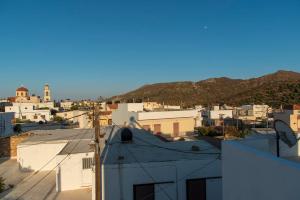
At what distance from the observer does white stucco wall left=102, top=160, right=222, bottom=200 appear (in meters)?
10.6

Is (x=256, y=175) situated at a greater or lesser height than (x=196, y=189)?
greater

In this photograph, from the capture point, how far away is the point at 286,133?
5.12 metres

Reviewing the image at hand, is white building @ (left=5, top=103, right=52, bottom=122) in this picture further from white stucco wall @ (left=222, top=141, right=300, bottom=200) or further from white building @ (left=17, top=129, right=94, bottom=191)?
white stucco wall @ (left=222, top=141, right=300, bottom=200)

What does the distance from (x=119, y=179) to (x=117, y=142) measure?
4.34m

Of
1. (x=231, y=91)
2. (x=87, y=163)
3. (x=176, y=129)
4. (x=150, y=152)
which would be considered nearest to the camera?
(x=150, y=152)

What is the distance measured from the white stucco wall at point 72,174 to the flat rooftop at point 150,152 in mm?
2015

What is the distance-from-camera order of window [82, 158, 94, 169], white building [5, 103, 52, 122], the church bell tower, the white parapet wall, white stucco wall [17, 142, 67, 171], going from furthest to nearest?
the church bell tower, white building [5, 103, 52, 122], the white parapet wall, white stucco wall [17, 142, 67, 171], window [82, 158, 94, 169]

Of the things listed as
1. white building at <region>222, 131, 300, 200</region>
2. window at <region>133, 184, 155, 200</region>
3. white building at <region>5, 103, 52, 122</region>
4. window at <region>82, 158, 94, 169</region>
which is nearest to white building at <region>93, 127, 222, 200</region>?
window at <region>133, 184, 155, 200</region>

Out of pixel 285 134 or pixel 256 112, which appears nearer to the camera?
pixel 285 134

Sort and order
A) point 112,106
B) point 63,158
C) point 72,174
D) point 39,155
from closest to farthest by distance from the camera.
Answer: point 63,158 → point 72,174 → point 39,155 → point 112,106

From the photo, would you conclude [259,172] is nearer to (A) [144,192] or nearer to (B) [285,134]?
(B) [285,134]

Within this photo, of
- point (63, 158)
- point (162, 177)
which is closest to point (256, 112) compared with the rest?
point (63, 158)

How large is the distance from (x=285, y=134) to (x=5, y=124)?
31750mm

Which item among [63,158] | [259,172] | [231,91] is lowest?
[63,158]
